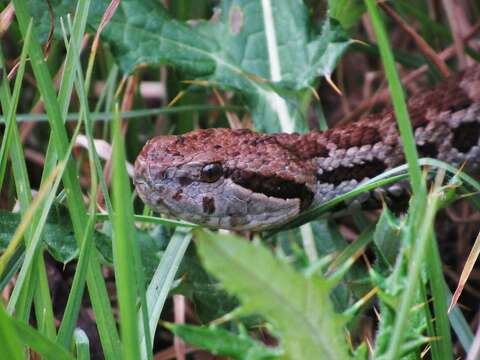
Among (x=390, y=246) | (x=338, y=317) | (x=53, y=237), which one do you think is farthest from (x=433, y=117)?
(x=338, y=317)

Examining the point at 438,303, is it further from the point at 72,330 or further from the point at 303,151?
the point at 303,151

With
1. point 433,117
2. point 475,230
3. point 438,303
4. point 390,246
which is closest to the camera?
point 438,303

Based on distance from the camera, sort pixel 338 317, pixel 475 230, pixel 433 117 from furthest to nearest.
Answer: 1. pixel 475 230
2. pixel 433 117
3. pixel 338 317

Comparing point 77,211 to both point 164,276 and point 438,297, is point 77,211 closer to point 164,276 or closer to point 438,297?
point 164,276

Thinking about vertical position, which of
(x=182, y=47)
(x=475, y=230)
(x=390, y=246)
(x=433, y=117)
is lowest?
(x=475, y=230)

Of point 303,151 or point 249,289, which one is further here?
point 303,151

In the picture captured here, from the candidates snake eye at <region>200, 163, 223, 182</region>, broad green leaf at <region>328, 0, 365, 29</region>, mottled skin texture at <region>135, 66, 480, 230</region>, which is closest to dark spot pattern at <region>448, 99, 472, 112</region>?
mottled skin texture at <region>135, 66, 480, 230</region>

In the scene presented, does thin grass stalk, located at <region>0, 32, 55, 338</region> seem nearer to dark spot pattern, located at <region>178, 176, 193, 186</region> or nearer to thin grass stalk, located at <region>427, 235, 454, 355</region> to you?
dark spot pattern, located at <region>178, 176, 193, 186</region>
